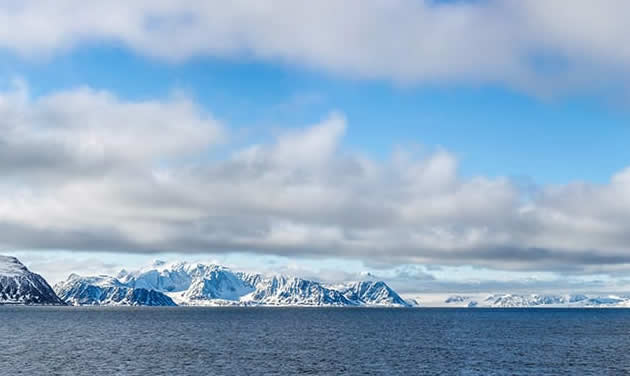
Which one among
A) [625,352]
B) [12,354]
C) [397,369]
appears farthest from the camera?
[625,352]

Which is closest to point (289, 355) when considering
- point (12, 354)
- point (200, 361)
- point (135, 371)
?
point (200, 361)

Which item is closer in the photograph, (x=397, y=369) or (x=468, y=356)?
(x=397, y=369)

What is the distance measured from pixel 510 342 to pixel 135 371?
393ft

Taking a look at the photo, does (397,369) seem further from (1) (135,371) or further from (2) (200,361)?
(1) (135,371)

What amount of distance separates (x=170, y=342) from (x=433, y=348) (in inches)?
2976

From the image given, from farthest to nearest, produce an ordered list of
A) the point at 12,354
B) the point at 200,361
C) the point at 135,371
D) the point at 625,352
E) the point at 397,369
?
the point at 625,352 < the point at 12,354 < the point at 200,361 < the point at 397,369 < the point at 135,371

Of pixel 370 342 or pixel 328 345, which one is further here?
pixel 370 342

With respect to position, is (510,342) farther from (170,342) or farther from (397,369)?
(170,342)

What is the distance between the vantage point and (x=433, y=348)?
520 feet

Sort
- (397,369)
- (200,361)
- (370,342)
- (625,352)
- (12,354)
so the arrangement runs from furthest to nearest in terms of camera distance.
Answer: (370,342)
(625,352)
(12,354)
(200,361)
(397,369)

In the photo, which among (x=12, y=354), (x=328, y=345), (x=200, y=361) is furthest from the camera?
(x=328, y=345)

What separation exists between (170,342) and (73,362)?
55.3 metres

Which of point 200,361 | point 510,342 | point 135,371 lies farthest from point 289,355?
point 510,342

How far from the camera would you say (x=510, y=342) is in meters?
181
